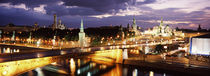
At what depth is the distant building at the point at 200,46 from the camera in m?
40.3

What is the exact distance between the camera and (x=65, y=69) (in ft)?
153

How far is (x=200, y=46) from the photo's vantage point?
135 feet

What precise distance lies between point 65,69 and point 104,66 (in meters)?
10.5

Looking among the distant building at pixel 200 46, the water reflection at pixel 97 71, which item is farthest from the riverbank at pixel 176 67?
the distant building at pixel 200 46

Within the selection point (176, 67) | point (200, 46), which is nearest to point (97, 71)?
point (176, 67)

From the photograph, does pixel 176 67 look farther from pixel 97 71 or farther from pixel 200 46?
pixel 97 71

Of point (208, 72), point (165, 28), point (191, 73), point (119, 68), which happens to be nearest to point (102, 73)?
point (119, 68)

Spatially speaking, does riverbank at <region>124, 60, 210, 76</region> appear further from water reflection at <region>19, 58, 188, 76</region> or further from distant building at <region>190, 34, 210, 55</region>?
distant building at <region>190, 34, 210, 55</region>

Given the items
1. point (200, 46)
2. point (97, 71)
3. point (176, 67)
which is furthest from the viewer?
point (97, 71)

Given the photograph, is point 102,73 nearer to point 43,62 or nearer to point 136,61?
point 136,61

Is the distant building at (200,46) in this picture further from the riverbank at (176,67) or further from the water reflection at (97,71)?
the water reflection at (97,71)

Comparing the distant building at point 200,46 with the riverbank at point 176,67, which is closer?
the riverbank at point 176,67

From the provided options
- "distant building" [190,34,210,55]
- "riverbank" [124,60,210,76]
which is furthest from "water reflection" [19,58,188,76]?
"distant building" [190,34,210,55]

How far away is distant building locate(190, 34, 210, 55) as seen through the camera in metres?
40.3
